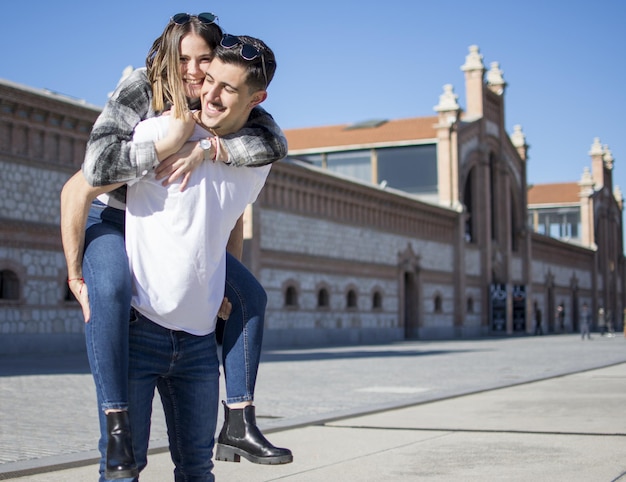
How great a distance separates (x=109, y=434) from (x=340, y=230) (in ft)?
119

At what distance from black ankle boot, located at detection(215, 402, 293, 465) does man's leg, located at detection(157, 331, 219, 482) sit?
143mm

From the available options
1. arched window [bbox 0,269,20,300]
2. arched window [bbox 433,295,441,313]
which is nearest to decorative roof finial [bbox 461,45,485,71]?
arched window [bbox 433,295,441,313]

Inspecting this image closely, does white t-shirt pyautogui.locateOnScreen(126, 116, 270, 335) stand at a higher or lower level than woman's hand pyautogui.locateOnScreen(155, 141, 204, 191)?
lower

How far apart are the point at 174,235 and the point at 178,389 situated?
63 cm

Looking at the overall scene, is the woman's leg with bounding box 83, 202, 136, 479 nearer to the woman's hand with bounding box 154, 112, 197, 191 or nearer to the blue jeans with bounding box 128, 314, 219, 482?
the blue jeans with bounding box 128, 314, 219, 482

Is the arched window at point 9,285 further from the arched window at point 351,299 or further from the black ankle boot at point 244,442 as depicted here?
the black ankle boot at point 244,442

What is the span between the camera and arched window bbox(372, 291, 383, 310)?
42250 mm

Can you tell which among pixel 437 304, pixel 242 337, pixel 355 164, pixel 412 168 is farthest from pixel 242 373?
pixel 355 164

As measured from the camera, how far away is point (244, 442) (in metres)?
3.42

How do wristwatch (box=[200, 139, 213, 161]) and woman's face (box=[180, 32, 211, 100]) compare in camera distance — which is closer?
wristwatch (box=[200, 139, 213, 161])

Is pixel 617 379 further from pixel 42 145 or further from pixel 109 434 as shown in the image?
pixel 42 145

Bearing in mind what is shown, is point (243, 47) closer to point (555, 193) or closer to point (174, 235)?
point (174, 235)

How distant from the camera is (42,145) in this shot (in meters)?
25.3

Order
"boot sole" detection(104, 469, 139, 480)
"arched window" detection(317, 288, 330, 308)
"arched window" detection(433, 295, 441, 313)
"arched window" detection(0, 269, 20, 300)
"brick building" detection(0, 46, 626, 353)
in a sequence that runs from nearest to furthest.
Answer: "boot sole" detection(104, 469, 139, 480)
"arched window" detection(0, 269, 20, 300)
"brick building" detection(0, 46, 626, 353)
"arched window" detection(317, 288, 330, 308)
"arched window" detection(433, 295, 441, 313)
